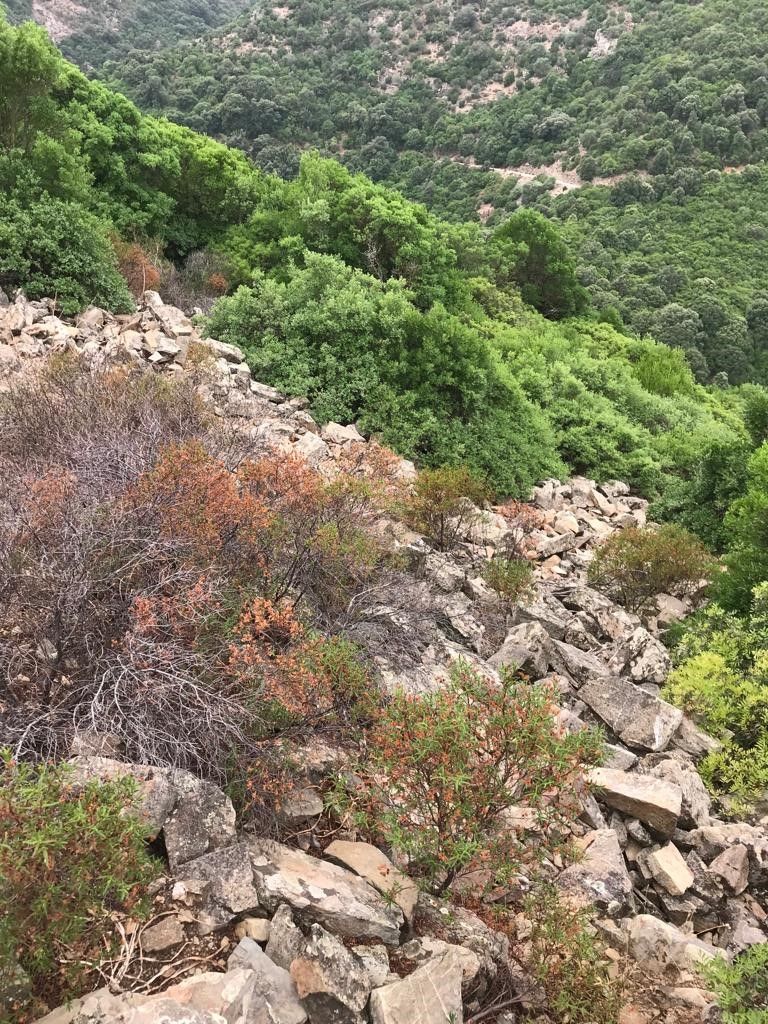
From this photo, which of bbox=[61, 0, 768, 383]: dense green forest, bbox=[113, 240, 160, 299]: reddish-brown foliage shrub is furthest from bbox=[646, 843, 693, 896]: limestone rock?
bbox=[61, 0, 768, 383]: dense green forest

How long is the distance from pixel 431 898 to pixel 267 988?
3.52 ft

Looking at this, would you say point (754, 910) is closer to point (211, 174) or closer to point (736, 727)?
point (736, 727)

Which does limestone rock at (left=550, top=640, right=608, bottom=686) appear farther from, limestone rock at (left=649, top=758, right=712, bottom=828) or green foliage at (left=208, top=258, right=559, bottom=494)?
green foliage at (left=208, top=258, right=559, bottom=494)

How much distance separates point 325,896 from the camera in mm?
3070

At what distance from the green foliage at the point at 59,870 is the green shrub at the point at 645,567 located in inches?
326

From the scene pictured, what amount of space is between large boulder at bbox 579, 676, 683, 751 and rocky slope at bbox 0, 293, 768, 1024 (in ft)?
0.04

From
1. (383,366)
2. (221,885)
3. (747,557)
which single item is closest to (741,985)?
(221,885)

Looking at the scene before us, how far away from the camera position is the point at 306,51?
2458 inches

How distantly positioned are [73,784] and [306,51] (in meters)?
75.6

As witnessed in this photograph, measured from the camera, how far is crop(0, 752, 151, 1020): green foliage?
2.36 meters

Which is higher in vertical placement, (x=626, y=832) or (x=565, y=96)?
(x=565, y=96)

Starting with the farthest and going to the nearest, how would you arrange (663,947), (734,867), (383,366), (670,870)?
(383,366), (734,867), (670,870), (663,947)

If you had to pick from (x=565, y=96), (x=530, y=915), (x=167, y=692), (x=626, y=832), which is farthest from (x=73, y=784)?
(x=565, y=96)

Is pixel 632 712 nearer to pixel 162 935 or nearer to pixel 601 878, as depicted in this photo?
pixel 601 878
